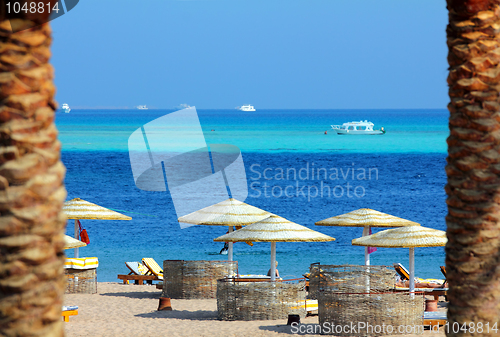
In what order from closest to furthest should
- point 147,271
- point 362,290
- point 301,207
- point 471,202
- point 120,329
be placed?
point 471,202 → point 120,329 → point 362,290 → point 147,271 → point 301,207

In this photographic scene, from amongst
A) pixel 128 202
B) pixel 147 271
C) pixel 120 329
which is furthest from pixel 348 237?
pixel 120 329

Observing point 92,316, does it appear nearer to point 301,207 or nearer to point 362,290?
point 362,290

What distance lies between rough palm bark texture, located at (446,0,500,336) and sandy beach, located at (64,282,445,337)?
6678 millimetres

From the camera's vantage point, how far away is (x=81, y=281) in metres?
15.8

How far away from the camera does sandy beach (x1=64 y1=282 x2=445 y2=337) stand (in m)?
10.8

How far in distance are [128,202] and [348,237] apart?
1961cm

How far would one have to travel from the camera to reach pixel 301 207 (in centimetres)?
4291

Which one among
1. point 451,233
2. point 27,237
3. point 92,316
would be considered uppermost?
point 27,237

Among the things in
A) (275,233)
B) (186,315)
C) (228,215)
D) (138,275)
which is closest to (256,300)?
(275,233)

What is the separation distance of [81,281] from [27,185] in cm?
1363

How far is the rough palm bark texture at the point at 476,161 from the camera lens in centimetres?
402

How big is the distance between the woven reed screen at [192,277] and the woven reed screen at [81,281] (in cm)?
227

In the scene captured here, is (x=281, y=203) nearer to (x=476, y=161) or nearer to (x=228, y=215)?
(x=228, y=215)

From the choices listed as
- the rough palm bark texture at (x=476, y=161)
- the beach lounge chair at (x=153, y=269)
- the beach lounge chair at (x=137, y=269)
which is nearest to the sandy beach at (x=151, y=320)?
the beach lounge chair at (x=153, y=269)
